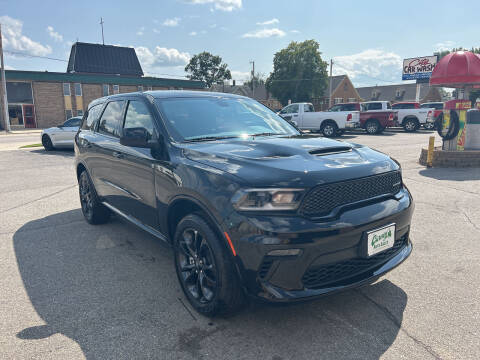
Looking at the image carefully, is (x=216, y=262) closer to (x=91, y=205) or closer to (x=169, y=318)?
(x=169, y=318)

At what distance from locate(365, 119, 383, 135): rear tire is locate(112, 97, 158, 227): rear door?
2081 cm

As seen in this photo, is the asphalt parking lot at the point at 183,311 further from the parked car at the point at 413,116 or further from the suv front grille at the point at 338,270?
the parked car at the point at 413,116

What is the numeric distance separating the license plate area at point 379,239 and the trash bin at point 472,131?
9538mm

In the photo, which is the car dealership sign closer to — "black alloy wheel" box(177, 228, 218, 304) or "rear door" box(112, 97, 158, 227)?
"rear door" box(112, 97, 158, 227)

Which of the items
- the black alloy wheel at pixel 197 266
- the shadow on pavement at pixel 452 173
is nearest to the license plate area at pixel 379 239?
the black alloy wheel at pixel 197 266

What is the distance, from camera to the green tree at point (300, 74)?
5072 cm

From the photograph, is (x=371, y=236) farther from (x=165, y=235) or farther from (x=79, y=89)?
(x=79, y=89)

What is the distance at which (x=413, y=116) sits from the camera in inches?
923

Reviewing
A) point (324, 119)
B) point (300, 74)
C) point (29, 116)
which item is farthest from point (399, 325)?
point (300, 74)

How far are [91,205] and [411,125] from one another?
2297 centimetres

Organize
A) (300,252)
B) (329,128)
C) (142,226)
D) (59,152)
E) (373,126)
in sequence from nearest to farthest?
(300,252), (142,226), (59,152), (329,128), (373,126)

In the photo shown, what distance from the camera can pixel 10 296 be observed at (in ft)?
10.9

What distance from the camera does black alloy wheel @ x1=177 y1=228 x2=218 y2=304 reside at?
110 inches

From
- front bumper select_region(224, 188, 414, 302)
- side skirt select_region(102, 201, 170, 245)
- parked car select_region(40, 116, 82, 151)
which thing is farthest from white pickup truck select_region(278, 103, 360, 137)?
front bumper select_region(224, 188, 414, 302)
